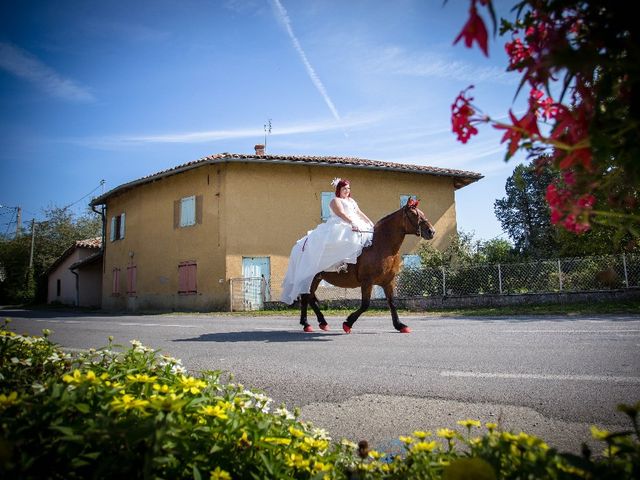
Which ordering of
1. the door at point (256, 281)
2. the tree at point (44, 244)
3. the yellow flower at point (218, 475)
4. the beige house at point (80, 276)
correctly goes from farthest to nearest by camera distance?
the tree at point (44, 244) < the beige house at point (80, 276) < the door at point (256, 281) < the yellow flower at point (218, 475)

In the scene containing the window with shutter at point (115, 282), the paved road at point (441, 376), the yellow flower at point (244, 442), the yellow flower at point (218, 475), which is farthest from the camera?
the window with shutter at point (115, 282)

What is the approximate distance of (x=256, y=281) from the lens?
60.7 feet

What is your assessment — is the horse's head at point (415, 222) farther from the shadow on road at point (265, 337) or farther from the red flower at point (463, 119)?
the red flower at point (463, 119)

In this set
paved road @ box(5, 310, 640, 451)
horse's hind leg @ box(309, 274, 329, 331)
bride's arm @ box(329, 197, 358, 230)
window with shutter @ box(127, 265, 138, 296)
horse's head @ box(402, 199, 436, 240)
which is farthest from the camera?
window with shutter @ box(127, 265, 138, 296)

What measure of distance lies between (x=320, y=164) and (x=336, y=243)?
45.1ft

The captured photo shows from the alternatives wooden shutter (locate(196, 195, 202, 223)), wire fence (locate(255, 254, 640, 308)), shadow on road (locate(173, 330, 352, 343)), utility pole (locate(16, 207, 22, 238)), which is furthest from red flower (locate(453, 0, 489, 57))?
utility pole (locate(16, 207, 22, 238))

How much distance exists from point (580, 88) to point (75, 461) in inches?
71.0

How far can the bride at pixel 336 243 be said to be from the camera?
690 centimetres

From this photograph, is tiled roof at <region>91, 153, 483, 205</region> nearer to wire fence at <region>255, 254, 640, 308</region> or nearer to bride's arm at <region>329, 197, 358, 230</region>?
wire fence at <region>255, 254, 640, 308</region>

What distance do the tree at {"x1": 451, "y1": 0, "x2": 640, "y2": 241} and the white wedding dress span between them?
18.2 ft

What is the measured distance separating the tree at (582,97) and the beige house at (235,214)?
17.7 metres

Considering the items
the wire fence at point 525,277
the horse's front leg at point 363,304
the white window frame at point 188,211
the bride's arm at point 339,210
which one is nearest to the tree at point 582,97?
the horse's front leg at point 363,304

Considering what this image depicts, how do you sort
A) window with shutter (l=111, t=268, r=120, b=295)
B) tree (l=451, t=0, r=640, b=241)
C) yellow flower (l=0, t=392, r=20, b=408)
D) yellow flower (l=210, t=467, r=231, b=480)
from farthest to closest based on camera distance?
window with shutter (l=111, t=268, r=120, b=295) < yellow flower (l=0, t=392, r=20, b=408) < yellow flower (l=210, t=467, r=231, b=480) < tree (l=451, t=0, r=640, b=241)

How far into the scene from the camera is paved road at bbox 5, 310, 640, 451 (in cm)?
262
